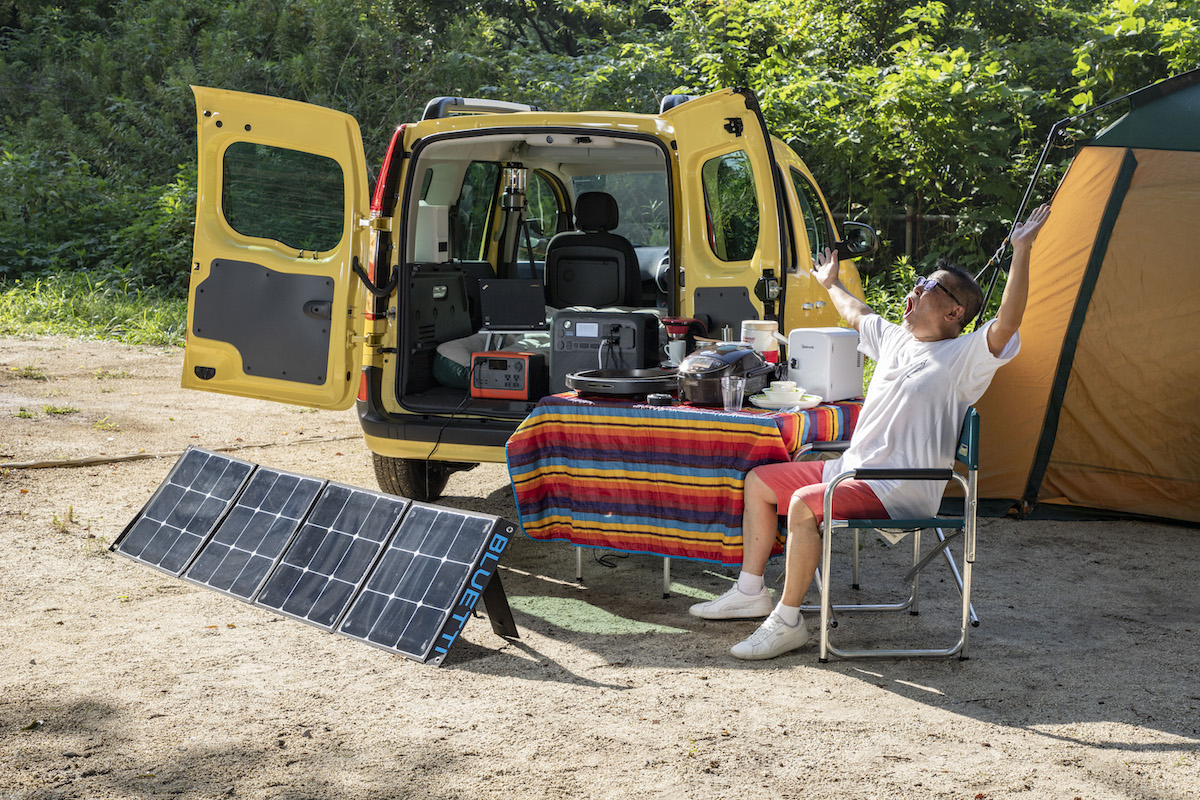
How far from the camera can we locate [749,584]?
3.97 meters

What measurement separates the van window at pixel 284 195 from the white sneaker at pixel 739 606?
7.50ft

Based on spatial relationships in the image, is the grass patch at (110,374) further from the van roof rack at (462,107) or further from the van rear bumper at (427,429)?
the van rear bumper at (427,429)

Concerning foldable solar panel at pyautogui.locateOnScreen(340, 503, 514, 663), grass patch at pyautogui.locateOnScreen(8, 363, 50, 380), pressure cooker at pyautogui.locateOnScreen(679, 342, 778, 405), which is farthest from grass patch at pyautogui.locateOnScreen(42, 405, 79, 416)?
pressure cooker at pyautogui.locateOnScreen(679, 342, 778, 405)

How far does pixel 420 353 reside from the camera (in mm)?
5242

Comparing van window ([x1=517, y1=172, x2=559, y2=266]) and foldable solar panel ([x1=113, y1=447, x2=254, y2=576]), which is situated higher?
van window ([x1=517, y1=172, x2=559, y2=266])

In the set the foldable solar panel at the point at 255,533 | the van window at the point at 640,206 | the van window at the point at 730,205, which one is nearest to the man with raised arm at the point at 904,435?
the van window at the point at 730,205

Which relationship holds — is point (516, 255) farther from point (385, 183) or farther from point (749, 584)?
point (749, 584)

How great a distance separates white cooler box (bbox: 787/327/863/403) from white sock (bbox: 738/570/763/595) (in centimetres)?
73

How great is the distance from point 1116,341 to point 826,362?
218cm

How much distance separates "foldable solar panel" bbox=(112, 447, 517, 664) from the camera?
3730 mm

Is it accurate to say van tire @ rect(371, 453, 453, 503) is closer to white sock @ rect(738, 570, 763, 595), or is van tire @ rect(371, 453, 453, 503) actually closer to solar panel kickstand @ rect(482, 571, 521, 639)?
solar panel kickstand @ rect(482, 571, 521, 639)

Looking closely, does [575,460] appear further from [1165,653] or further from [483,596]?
[1165,653]

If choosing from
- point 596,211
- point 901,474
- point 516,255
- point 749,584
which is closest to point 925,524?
point 901,474

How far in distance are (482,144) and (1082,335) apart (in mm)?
3263
